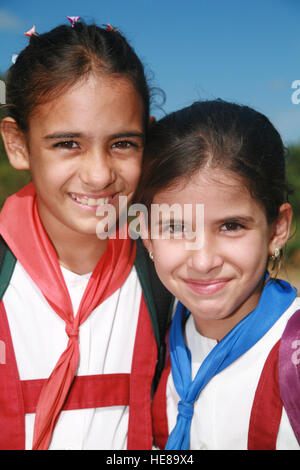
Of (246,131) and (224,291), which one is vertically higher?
(246,131)

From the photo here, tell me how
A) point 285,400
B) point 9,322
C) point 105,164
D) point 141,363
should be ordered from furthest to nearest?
point 141,363 → point 9,322 → point 105,164 → point 285,400

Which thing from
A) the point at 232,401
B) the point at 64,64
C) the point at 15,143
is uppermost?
the point at 64,64

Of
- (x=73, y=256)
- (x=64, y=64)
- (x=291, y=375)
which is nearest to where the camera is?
(x=291, y=375)

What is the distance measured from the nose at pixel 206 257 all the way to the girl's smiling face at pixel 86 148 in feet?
0.98

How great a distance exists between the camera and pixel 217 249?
1.29m

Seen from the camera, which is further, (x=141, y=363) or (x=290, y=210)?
(x=141, y=363)

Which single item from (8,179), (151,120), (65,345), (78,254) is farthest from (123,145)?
(8,179)

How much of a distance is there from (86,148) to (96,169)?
0.07 m

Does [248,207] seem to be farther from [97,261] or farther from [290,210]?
[97,261]

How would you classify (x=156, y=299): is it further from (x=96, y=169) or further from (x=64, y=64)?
(x=64, y=64)

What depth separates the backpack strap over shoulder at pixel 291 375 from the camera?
3.96 ft

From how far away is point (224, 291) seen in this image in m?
1.34

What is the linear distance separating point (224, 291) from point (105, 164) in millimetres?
493
